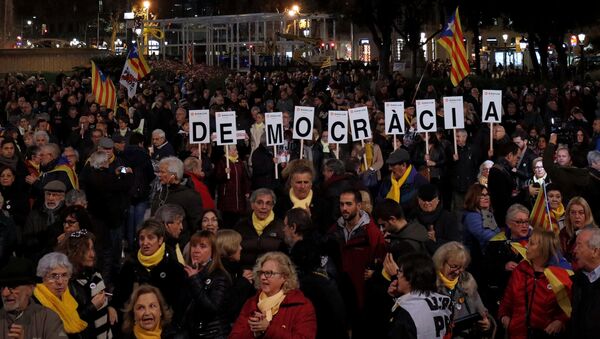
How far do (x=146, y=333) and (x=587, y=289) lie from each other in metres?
2.82

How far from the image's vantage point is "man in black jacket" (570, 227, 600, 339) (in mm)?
7629

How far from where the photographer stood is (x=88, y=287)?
27.7 ft

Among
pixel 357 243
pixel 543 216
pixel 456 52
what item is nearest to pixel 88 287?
pixel 357 243

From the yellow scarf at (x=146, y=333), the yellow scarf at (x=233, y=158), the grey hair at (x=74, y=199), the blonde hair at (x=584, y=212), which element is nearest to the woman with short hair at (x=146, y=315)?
the yellow scarf at (x=146, y=333)

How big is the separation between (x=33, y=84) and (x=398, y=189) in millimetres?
21636

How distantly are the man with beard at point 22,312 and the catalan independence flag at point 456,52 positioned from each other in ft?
44.9

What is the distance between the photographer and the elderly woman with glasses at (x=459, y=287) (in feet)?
27.2

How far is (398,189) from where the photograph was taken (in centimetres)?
1289

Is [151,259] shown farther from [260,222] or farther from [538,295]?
[538,295]

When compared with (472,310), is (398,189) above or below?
above

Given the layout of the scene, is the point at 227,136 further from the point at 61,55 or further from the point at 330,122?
Answer: the point at 61,55

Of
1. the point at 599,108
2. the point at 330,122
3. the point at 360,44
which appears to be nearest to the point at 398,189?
the point at 330,122

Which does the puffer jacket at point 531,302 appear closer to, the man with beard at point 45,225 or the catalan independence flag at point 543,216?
the catalan independence flag at point 543,216

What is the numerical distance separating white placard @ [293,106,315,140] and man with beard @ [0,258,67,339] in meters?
9.43
